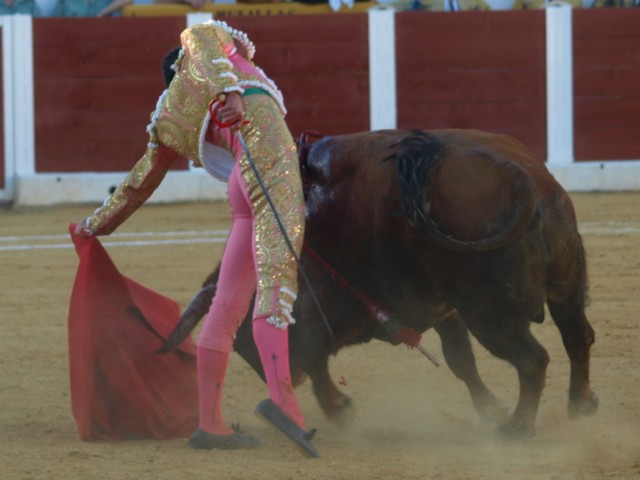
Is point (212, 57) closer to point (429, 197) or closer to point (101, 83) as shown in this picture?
point (429, 197)

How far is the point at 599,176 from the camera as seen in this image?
9.77m

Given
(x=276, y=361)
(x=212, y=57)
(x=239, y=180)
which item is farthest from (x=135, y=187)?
(x=276, y=361)

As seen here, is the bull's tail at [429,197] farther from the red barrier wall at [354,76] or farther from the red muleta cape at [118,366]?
the red barrier wall at [354,76]

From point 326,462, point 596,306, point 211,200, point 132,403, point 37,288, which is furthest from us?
point 211,200

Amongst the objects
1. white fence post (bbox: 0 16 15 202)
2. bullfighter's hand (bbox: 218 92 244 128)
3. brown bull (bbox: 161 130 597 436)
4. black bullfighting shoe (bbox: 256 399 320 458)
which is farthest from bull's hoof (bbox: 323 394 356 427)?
white fence post (bbox: 0 16 15 202)

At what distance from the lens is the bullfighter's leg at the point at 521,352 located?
3.34 meters

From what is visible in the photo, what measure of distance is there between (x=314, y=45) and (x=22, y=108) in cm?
214

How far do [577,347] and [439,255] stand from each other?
1.66 feet

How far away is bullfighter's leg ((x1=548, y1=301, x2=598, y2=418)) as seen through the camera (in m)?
3.52

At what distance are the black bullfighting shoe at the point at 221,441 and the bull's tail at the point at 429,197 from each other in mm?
677

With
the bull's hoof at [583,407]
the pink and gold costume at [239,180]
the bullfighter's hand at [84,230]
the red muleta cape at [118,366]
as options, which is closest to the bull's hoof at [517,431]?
the bull's hoof at [583,407]

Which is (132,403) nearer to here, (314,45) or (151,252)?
(151,252)

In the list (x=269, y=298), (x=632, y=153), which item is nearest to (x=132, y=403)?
(x=269, y=298)

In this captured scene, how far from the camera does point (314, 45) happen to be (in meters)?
9.71
